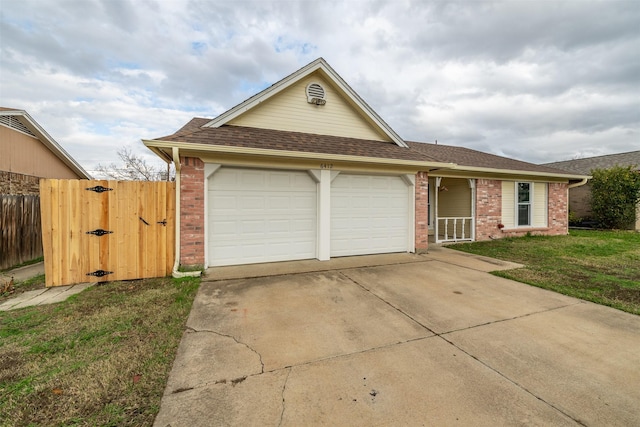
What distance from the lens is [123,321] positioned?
3504mm

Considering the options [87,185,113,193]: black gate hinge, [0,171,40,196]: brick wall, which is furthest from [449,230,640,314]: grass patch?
[0,171,40,196]: brick wall

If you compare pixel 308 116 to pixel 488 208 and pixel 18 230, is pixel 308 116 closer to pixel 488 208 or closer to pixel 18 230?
pixel 488 208

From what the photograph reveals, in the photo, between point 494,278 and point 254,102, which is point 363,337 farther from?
point 254,102

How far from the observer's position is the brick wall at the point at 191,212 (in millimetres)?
5680

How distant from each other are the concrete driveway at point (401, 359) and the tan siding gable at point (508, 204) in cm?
749

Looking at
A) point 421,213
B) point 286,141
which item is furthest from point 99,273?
point 421,213

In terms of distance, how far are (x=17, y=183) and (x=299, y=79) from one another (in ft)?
34.8

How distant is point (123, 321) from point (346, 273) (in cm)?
404

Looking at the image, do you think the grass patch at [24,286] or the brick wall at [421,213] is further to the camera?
the brick wall at [421,213]

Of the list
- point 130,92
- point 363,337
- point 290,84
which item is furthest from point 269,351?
point 130,92

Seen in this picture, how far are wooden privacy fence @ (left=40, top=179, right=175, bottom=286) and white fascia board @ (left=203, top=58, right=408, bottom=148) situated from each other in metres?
2.43

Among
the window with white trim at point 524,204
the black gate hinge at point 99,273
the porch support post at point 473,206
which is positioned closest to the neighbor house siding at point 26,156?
the black gate hinge at point 99,273

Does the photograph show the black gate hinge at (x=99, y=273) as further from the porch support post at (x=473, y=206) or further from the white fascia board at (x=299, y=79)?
the porch support post at (x=473, y=206)

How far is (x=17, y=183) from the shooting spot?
905cm
